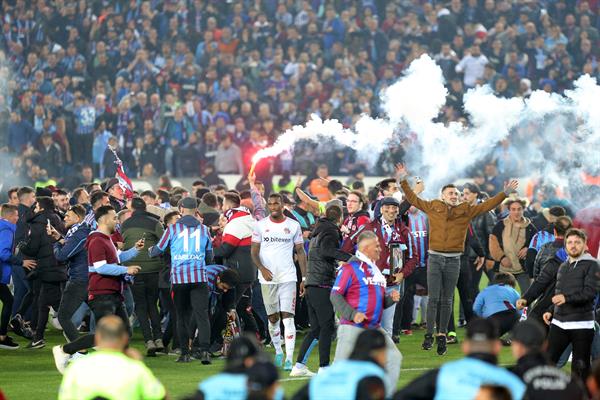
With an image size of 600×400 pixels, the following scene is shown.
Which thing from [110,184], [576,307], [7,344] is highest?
[110,184]

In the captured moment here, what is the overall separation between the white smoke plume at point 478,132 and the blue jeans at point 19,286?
349 centimetres

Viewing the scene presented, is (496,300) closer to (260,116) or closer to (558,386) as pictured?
(558,386)

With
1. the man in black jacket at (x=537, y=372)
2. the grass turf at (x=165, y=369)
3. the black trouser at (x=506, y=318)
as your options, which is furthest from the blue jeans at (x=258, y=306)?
the man in black jacket at (x=537, y=372)

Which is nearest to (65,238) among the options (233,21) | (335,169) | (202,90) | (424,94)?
(424,94)

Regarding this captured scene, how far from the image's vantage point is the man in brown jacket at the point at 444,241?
51.8 feet

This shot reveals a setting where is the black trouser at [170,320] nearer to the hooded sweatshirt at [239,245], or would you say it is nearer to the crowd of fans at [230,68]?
the hooded sweatshirt at [239,245]

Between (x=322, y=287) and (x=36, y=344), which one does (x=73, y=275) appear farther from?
(x=322, y=287)

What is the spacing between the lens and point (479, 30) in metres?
35.0

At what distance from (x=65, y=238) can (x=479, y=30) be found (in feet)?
69.3

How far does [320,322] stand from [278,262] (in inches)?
42.3

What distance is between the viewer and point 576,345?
12469mm

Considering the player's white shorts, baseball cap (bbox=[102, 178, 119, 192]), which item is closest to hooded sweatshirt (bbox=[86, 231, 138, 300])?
the player's white shorts

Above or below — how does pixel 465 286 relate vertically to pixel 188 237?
below

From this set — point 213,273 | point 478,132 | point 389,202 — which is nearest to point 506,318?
point 389,202
